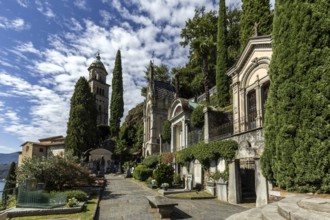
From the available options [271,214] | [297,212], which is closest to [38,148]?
[271,214]

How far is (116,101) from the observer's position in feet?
200

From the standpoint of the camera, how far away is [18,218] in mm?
10602

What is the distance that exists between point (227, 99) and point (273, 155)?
1994cm

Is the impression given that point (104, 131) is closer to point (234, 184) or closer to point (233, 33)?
point (233, 33)

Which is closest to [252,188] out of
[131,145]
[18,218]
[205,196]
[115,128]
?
Answer: [205,196]

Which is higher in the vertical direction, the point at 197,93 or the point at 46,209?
the point at 197,93

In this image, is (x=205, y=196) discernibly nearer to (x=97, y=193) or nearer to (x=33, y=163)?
(x=97, y=193)

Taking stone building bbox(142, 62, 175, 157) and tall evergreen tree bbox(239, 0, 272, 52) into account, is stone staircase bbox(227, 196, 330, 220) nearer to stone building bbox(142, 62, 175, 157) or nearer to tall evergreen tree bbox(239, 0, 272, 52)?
tall evergreen tree bbox(239, 0, 272, 52)

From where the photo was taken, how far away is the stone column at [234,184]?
13.7 metres

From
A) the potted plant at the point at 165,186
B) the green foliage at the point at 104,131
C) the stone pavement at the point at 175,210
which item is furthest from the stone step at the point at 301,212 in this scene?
the green foliage at the point at 104,131

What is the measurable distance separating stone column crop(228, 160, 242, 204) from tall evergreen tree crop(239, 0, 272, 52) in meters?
15.4

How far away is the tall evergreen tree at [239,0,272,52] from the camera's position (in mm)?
26062

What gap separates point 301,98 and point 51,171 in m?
14.5

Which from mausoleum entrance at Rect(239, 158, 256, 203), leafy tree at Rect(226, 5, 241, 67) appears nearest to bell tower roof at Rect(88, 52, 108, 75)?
leafy tree at Rect(226, 5, 241, 67)
